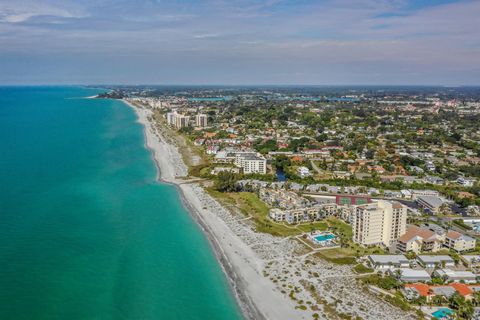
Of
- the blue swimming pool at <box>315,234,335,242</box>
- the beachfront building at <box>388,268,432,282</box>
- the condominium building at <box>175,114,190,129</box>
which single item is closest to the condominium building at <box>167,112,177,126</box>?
the condominium building at <box>175,114,190,129</box>

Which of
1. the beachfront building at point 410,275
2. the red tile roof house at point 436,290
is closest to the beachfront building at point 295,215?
the beachfront building at point 410,275

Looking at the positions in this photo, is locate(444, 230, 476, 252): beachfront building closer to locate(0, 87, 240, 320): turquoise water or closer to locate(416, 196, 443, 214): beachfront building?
locate(416, 196, 443, 214): beachfront building

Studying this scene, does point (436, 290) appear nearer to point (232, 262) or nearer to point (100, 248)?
point (232, 262)

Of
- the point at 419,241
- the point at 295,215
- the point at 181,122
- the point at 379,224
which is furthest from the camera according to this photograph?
the point at 181,122

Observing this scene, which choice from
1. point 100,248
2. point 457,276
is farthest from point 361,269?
point 100,248

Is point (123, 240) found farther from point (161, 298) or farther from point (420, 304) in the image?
point (420, 304)
